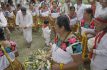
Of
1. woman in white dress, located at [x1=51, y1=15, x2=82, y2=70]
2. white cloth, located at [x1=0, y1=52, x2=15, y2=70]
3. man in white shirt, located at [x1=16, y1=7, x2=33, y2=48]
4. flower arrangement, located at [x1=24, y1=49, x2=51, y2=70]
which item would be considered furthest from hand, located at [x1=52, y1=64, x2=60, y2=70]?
man in white shirt, located at [x1=16, y1=7, x2=33, y2=48]

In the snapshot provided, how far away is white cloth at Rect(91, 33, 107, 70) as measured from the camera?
3.63 meters

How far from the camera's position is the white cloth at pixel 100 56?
3.63 meters

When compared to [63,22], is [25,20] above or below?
below

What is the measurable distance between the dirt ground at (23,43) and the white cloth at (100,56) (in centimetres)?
398

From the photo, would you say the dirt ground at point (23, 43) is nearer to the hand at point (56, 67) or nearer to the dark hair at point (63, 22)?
the hand at point (56, 67)

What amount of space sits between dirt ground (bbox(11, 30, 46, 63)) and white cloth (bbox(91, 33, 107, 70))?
3.98 metres

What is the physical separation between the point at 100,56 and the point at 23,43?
20.0 ft

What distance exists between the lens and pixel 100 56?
377 centimetres

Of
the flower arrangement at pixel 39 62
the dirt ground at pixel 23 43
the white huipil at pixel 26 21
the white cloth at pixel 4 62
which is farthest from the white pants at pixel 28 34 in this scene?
the flower arrangement at pixel 39 62

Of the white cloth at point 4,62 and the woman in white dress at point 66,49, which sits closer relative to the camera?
the woman in white dress at point 66,49

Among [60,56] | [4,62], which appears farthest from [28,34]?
[60,56]

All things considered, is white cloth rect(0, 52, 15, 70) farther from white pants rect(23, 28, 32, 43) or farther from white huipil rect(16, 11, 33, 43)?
white pants rect(23, 28, 32, 43)

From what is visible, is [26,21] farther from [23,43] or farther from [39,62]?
[39,62]

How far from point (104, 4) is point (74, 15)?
2231 mm
